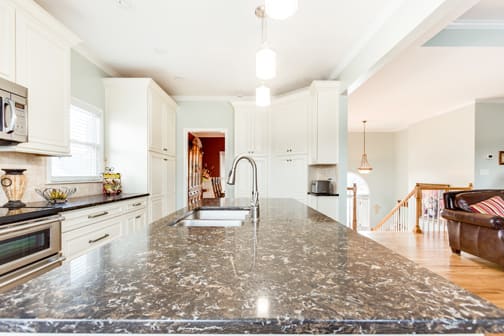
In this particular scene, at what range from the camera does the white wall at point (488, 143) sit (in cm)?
566

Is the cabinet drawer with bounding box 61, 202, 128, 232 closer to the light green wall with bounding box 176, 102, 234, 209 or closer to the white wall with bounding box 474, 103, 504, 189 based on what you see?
the light green wall with bounding box 176, 102, 234, 209

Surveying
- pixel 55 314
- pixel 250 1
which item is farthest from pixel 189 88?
pixel 55 314

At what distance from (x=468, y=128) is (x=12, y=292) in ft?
24.6

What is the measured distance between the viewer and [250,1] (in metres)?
2.32

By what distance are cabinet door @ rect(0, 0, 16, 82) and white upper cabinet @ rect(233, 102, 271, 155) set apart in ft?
10.7

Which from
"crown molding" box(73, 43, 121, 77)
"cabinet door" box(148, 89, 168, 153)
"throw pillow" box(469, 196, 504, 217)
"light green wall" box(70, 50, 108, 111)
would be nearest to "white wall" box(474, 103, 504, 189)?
"throw pillow" box(469, 196, 504, 217)

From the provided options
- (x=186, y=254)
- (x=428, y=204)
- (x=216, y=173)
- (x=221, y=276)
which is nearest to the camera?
(x=221, y=276)

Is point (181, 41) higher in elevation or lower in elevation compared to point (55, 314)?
higher

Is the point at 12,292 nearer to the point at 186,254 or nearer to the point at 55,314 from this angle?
the point at 55,314

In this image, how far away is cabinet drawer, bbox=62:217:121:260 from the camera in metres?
2.07

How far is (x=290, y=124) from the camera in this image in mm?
→ 4539

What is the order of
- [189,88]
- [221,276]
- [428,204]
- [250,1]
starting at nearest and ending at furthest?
[221,276] → [250,1] → [189,88] → [428,204]

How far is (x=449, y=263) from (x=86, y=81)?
5.16 meters

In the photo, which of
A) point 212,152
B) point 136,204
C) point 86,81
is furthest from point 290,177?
point 212,152
